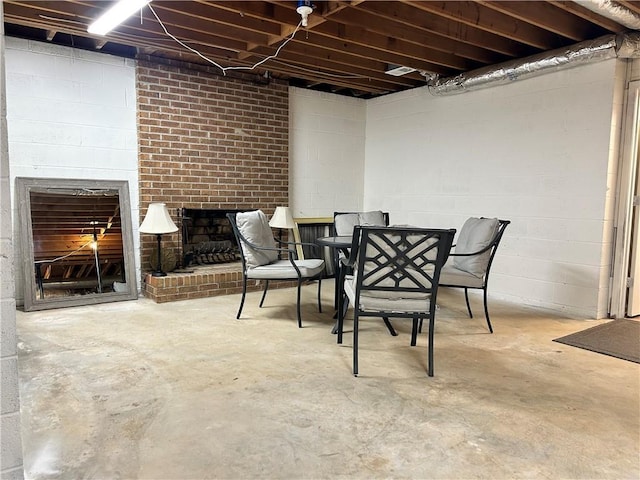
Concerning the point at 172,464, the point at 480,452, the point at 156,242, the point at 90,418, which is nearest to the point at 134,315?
the point at 156,242

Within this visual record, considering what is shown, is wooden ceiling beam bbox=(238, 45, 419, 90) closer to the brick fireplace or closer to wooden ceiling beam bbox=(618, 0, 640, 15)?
the brick fireplace

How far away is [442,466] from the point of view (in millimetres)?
1772

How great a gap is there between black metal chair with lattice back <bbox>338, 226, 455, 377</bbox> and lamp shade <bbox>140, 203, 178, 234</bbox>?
243 centimetres

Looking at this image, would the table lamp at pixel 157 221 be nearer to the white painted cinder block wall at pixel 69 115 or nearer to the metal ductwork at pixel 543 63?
the white painted cinder block wall at pixel 69 115

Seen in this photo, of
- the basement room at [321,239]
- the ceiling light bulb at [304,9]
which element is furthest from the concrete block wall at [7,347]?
the ceiling light bulb at [304,9]

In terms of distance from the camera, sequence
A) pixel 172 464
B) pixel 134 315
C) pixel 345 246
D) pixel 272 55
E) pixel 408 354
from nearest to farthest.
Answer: pixel 172 464
pixel 408 354
pixel 345 246
pixel 134 315
pixel 272 55

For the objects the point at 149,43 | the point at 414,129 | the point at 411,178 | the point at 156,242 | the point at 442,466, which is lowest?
the point at 442,466

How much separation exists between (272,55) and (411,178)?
2408 millimetres

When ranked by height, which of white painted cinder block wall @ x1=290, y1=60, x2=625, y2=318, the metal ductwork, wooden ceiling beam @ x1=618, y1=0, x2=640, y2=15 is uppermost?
wooden ceiling beam @ x1=618, y1=0, x2=640, y2=15

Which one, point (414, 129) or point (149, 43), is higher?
point (149, 43)

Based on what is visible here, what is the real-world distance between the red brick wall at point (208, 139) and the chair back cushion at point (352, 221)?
1589 mm

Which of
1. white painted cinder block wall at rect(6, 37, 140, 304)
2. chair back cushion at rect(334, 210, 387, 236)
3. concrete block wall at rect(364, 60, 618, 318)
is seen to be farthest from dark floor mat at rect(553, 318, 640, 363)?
white painted cinder block wall at rect(6, 37, 140, 304)

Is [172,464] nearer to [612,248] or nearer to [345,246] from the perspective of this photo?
[345,246]

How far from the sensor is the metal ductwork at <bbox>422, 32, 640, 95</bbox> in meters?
3.57
